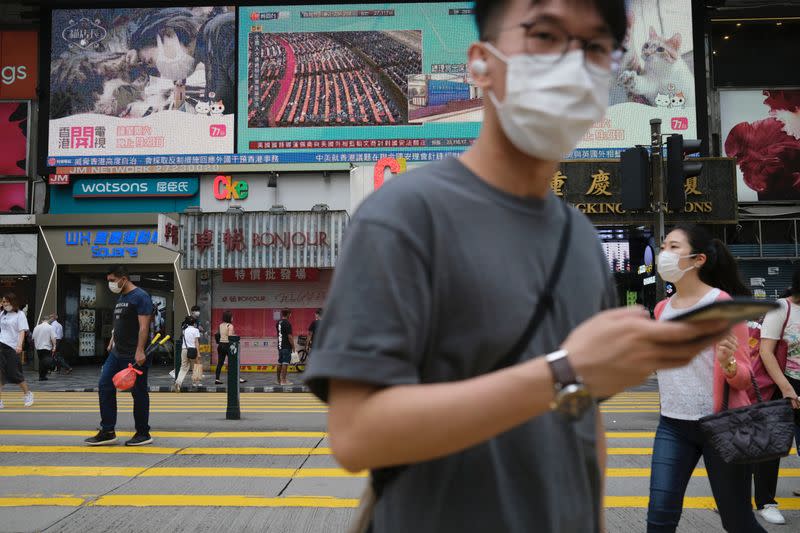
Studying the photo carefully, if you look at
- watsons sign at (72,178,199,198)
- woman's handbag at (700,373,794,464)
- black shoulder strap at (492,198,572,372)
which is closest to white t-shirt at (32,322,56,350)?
watsons sign at (72,178,199,198)

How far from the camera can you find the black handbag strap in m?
1.22

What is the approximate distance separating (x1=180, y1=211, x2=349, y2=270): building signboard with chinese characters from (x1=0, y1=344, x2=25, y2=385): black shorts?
10.4 m

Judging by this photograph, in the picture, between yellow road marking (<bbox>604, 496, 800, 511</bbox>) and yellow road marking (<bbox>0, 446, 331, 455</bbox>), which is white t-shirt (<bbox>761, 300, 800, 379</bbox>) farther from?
yellow road marking (<bbox>0, 446, 331, 455</bbox>)

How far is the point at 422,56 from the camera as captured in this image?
921 inches

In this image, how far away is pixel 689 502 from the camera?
18.4 feet

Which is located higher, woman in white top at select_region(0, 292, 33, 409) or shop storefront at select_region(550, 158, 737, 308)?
shop storefront at select_region(550, 158, 737, 308)

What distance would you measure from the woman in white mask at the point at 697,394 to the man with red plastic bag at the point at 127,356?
5834mm

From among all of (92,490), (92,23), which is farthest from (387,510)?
(92,23)

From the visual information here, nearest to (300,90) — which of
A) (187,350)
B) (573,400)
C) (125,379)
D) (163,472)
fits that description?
(187,350)


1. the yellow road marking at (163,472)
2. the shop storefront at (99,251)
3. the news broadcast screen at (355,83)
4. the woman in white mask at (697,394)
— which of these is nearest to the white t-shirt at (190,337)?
the shop storefront at (99,251)

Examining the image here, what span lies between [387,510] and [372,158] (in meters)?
22.2

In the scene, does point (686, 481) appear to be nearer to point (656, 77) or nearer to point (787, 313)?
point (787, 313)

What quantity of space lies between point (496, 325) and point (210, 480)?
5.74m

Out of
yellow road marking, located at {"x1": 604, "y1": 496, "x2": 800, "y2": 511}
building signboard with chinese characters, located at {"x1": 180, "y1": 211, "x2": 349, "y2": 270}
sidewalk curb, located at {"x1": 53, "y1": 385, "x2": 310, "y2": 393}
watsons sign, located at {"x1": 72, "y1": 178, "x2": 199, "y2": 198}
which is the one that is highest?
watsons sign, located at {"x1": 72, "y1": 178, "x2": 199, "y2": 198}
